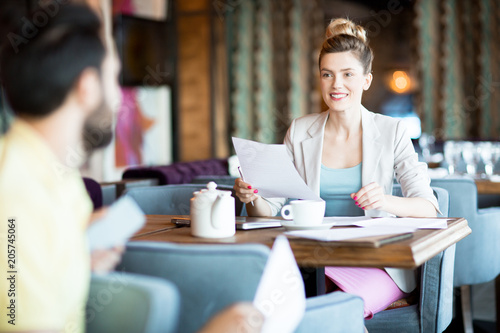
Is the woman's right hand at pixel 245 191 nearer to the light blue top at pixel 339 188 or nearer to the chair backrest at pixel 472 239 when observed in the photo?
the light blue top at pixel 339 188

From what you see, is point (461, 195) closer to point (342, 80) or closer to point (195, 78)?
point (342, 80)

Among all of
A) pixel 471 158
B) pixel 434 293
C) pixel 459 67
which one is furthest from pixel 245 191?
pixel 459 67

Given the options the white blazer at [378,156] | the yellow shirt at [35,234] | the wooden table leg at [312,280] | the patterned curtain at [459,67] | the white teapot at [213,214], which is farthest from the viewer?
the patterned curtain at [459,67]

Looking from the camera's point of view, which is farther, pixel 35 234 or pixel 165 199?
pixel 165 199

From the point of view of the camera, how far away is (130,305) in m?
0.83

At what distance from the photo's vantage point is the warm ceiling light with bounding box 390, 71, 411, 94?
8820mm

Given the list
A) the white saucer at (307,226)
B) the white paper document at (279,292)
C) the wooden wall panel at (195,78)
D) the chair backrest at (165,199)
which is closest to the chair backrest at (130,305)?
the white paper document at (279,292)

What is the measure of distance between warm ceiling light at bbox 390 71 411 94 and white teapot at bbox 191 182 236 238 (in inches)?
303

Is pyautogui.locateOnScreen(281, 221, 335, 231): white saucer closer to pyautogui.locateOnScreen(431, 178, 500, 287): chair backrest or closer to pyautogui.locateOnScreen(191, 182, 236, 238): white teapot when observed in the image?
pyautogui.locateOnScreen(191, 182, 236, 238): white teapot

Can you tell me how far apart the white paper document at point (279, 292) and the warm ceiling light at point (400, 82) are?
8138 mm

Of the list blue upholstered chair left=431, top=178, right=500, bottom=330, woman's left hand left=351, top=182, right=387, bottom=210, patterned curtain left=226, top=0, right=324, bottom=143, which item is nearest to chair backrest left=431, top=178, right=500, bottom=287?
blue upholstered chair left=431, top=178, right=500, bottom=330

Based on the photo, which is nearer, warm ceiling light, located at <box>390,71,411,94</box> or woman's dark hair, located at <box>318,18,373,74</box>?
woman's dark hair, located at <box>318,18,373,74</box>

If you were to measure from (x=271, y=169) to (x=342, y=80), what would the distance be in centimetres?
60

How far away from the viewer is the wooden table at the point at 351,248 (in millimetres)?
1303
